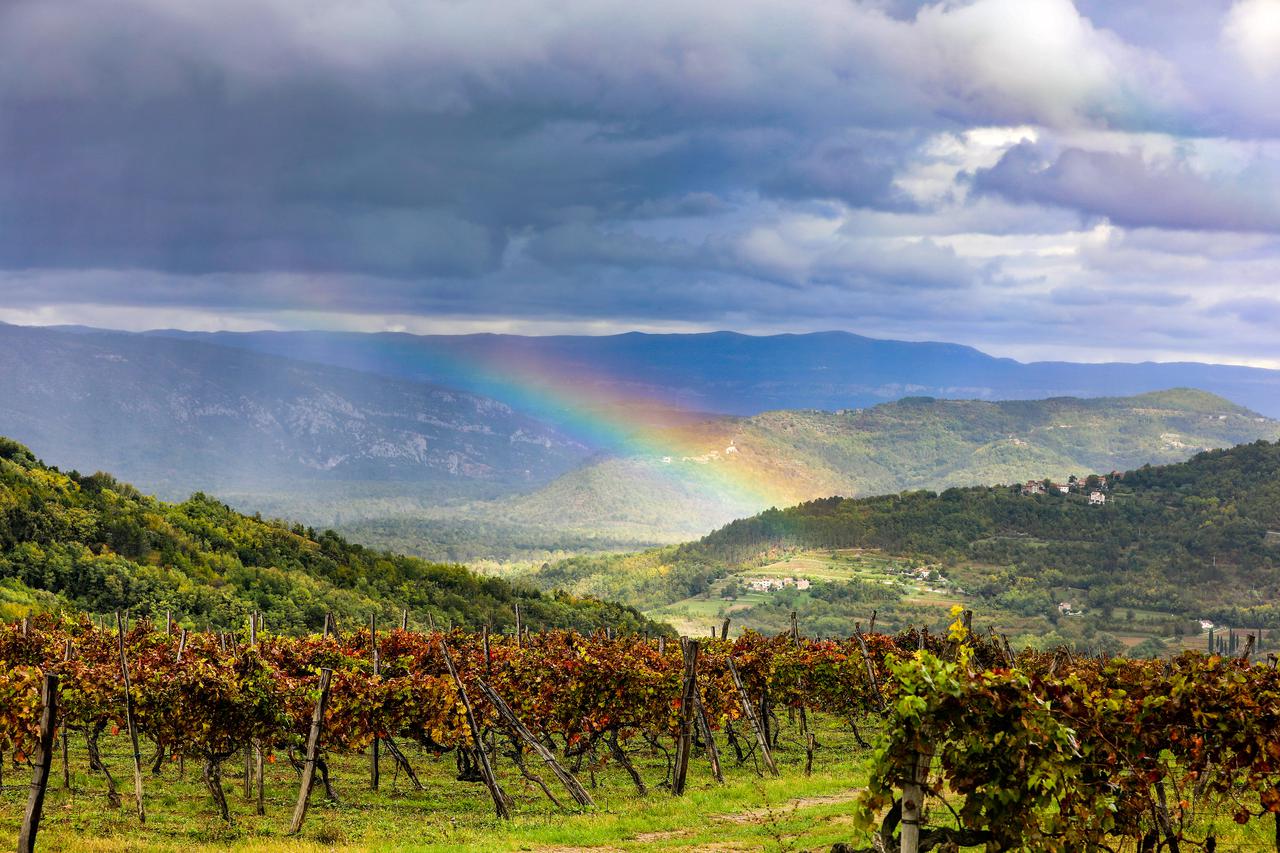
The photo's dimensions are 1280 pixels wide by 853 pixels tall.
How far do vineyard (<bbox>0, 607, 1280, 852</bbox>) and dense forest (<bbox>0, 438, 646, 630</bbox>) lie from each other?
2479 centimetres

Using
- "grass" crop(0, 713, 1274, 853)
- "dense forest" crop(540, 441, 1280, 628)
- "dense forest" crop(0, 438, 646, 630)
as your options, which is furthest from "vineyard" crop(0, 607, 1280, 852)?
"dense forest" crop(540, 441, 1280, 628)

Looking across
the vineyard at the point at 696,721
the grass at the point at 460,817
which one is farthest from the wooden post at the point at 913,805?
the grass at the point at 460,817

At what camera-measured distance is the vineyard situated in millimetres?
9938

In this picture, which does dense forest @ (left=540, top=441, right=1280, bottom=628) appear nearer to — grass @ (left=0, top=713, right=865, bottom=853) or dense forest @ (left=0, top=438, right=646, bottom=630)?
dense forest @ (left=0, top=438, right=646, bottom=630)

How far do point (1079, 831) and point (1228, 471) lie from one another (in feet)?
650

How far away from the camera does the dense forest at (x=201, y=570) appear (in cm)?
6656

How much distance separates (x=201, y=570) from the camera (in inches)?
3189

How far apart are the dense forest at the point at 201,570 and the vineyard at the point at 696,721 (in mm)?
24787

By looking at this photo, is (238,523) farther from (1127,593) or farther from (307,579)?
(1127,593)

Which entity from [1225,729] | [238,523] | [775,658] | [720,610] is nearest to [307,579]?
[238,523]

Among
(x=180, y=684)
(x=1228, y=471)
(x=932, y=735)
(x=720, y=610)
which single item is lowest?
(x=720, y=610)

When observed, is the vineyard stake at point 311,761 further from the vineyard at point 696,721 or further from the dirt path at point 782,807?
the dirt path at point 782,807

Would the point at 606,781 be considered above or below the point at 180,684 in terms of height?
below

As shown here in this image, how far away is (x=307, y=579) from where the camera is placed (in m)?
86.8
